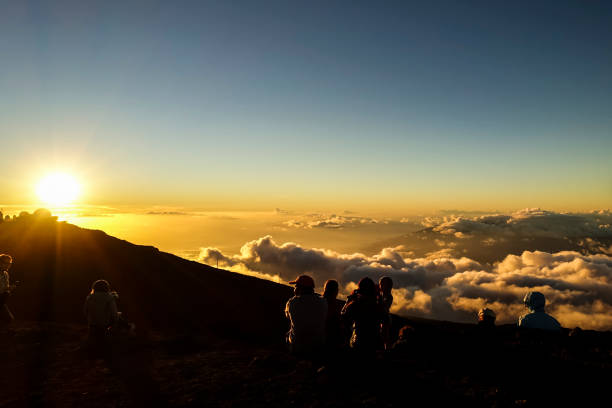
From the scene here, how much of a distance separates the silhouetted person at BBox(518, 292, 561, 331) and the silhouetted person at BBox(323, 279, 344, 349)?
7.53m

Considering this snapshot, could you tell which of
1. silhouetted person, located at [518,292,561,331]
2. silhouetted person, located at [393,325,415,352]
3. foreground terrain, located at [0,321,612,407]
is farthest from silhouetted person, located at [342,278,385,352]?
silhouetted person, located at [518,292,561,331]

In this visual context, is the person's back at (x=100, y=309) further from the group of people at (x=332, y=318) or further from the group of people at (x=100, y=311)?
the group of people at (x=332, y=318)

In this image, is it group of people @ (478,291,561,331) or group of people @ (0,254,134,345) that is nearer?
group of people @ (0,254,134,345)

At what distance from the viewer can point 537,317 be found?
471 inches

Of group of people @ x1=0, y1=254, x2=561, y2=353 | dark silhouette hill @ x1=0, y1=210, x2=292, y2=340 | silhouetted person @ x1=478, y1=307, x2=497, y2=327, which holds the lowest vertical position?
dark silhouette hill @ x1=0, y1=210, x2=292, y2=340

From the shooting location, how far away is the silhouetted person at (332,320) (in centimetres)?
841

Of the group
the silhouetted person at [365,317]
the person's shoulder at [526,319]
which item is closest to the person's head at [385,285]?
the silhouetted person at [365,317]

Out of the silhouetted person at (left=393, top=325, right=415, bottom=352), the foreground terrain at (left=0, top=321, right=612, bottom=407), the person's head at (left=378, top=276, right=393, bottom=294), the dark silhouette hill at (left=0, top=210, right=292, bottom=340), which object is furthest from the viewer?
the dark silhouette hill at (left=0, top=210, right=292, bottom=340)

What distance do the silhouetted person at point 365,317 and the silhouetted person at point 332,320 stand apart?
2.88 ft

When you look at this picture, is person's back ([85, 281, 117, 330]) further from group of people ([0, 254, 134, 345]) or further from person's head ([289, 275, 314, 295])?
person's head ([289, 275, 314, 295])

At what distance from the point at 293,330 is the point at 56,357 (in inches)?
291

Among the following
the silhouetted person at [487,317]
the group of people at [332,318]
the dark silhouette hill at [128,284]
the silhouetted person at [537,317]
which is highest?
the group of people at [332,318]

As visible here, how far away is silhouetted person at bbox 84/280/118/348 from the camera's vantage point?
32.6 ft

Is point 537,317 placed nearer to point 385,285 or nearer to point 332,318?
point 385,285
